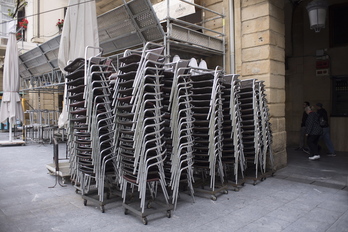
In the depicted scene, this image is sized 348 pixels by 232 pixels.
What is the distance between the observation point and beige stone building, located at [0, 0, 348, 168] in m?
6.96

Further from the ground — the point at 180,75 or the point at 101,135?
the point at 180,75

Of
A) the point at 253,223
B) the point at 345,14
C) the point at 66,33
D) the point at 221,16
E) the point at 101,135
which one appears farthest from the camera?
the point at 345,14

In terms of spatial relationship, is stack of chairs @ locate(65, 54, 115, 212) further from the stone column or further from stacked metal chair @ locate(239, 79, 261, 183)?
the stone column

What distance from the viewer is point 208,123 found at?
4934mm

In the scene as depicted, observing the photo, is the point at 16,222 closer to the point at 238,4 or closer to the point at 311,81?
the point at 238,4

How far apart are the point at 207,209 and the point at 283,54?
4.91 m

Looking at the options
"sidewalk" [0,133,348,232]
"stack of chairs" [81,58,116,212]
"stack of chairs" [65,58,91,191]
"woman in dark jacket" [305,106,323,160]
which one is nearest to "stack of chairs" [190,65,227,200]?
"sidewalk" [0,133,348,232]

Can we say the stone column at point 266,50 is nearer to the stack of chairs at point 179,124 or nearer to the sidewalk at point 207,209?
the sidewalk at point 207,209

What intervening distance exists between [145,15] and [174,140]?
11.6 feet

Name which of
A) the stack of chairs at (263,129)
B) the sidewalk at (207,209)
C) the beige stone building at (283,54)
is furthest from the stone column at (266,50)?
the sidewalk at (207,209)

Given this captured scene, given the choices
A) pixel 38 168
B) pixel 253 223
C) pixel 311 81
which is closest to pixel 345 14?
pixel 311 81

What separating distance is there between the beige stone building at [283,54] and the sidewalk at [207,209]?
6.05 feet

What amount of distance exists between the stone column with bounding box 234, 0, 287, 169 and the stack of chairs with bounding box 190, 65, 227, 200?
2.33 metres

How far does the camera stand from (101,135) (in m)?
4.32
